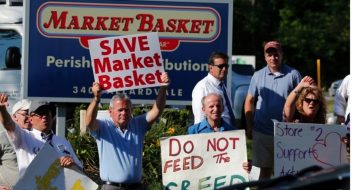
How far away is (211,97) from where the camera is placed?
11055mm

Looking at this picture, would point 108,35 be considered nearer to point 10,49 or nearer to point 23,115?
point 23,115

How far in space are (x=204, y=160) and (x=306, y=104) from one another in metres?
1.22

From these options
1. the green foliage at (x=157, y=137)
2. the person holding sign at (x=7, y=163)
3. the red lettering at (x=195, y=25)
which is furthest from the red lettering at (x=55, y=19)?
the person holding sign at (x=7, y=163)

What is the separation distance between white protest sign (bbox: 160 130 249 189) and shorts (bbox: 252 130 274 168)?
1056 mm

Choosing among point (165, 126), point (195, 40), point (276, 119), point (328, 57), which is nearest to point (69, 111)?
point (165, 126)

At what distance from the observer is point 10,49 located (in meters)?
20.9

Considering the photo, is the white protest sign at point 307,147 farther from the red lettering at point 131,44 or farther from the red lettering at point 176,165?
the red lettering at point 131,44

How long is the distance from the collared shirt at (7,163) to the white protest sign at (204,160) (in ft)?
4.69

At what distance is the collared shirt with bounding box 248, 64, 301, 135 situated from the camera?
40.0 feet

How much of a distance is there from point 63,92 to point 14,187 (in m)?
3.32

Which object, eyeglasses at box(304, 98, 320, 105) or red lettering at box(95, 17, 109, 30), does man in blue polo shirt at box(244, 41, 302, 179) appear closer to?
eyeglasses at box(304, 98, 320, 105)

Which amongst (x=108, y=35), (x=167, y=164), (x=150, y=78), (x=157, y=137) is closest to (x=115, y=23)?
(x=108, y=35)

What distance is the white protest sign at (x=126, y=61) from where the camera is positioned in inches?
464

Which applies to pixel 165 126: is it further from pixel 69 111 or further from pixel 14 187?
pixel 14 187
